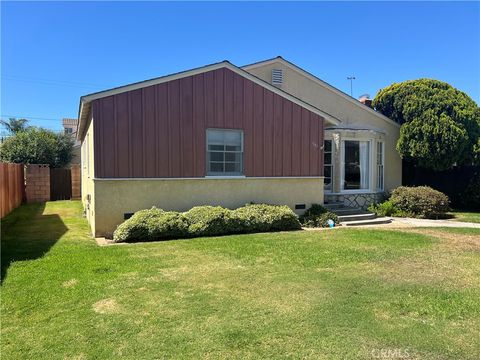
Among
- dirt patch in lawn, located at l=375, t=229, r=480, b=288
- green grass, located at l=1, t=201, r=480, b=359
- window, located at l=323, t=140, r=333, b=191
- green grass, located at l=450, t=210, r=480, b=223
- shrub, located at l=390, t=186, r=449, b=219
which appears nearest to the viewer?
green grass, located at l=1, t=201, r=480, b=359

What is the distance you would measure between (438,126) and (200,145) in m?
9.82

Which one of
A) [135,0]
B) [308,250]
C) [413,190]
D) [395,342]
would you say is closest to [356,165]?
[413,190]

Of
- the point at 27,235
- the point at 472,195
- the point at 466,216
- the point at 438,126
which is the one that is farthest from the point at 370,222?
the point at 27,235

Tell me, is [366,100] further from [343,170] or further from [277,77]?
[277,77]

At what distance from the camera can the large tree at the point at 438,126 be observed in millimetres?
14578

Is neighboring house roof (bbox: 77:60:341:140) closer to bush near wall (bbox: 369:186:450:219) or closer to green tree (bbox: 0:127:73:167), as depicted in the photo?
bush near wall (bbox: 369:186:450:219)

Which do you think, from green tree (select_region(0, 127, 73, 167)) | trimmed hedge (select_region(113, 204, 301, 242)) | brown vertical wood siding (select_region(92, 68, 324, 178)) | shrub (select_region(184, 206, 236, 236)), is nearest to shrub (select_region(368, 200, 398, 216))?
brown vertical wood siding (select_region(92, 68, 324, 178))

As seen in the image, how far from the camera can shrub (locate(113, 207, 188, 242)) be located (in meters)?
8.86

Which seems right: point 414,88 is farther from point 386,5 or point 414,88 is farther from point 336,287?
point 336,287

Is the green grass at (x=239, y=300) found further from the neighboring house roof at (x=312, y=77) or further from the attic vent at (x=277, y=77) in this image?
the neighboring house roof at (x=312, y=77)

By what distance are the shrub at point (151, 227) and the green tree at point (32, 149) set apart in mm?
16382

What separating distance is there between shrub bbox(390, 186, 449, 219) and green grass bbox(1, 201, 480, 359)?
497 centimetres

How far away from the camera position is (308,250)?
789 centimetres

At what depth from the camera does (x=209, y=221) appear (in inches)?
376
